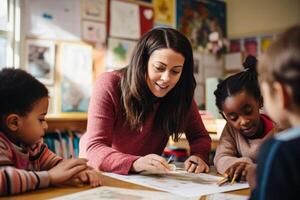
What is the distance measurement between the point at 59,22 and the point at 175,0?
49.5 inches

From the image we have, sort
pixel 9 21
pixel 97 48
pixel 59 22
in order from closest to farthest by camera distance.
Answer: pixel 9 21
pixel 59 22
pixel 97 48

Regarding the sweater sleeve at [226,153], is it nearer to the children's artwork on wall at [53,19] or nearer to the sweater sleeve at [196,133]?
the sweater sleeve at [196,133]

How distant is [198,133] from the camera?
4.84ft

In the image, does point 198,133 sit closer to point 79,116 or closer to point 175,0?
point 79,116

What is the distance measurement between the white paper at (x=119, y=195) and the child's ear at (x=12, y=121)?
0.25 m

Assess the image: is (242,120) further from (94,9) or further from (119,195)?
(94,9)

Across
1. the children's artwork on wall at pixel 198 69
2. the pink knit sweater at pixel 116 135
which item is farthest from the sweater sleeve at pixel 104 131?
the children's artwork on wall at pixel 198 69

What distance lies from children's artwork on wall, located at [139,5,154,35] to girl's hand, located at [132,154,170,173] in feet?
7.20

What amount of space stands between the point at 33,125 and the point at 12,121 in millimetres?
54

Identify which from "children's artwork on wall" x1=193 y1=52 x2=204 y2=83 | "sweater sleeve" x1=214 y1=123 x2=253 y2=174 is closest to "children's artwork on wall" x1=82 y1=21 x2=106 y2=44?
"children's artwork on wall" x1=193 y1=52 x2=204 y2=83

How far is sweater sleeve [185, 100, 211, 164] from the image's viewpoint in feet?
4.60

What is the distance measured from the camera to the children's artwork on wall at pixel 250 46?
3752mm

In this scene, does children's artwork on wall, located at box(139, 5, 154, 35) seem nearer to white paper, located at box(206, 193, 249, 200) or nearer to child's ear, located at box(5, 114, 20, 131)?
child's ear, located at box(5, 114, 20, 131)

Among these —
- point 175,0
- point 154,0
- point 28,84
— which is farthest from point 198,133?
point 175,0
